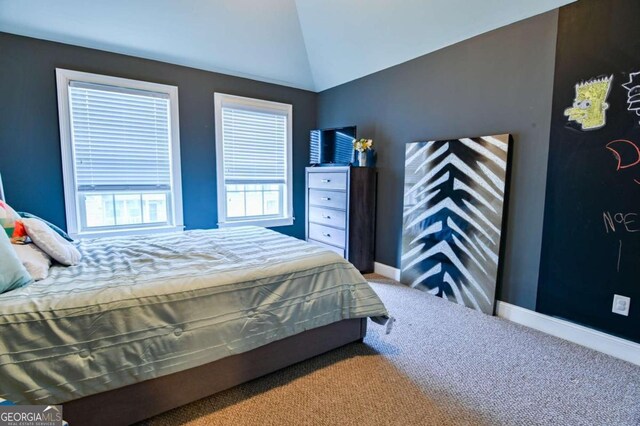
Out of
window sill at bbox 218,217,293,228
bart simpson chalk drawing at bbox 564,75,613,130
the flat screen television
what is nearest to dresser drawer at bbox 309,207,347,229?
window sill at bbox 218,217,293,228

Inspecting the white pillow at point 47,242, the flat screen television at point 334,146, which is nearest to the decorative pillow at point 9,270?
the white pillow at point 47,242

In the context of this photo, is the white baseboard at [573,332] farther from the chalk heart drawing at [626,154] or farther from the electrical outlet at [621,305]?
the chalk heart drawing at [626,154]

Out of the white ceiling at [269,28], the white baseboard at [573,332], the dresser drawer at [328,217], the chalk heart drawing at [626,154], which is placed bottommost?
the white baseboard at [573,332]

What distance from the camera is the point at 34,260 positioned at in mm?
1581

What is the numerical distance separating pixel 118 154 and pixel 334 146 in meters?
2.50

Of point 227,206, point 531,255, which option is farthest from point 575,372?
point 227,206

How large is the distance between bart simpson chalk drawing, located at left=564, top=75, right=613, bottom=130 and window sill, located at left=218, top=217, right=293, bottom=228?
333 cm

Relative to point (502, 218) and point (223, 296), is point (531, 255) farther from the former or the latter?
point (223, 296)

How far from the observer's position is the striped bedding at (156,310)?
1193mm

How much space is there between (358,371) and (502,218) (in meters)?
1.77

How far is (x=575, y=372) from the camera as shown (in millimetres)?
1896

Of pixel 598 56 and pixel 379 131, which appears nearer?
pixel 598 56

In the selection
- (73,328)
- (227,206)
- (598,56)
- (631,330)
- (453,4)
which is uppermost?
(453,4)

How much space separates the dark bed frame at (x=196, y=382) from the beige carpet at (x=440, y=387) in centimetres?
8
